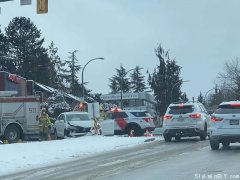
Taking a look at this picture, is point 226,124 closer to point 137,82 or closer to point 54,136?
point 54,136

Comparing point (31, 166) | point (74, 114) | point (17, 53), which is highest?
point (17, 53)

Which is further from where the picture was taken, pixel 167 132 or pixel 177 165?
pixel 167 132

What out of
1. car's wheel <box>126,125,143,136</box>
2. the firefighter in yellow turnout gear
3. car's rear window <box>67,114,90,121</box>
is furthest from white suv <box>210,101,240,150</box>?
car's wheel <box>126,125,143,136</box>

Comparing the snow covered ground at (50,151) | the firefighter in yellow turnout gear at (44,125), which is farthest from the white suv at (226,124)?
the firefighter in yellow turnout gear at (44,125)

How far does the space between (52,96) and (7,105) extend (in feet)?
90.9

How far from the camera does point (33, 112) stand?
2805 centimetres

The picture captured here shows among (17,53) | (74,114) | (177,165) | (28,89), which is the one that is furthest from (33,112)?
(17,53)

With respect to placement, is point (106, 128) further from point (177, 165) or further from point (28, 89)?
point (177, 165)

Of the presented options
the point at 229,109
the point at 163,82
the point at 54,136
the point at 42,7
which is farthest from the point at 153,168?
the point at 163,82

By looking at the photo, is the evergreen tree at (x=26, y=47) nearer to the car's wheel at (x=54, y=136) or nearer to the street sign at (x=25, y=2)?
the car's wheel at (x=54, y=136)

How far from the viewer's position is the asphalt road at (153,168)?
39.2 feet

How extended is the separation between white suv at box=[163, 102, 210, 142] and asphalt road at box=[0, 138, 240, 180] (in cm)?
520

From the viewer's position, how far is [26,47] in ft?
Result: 242

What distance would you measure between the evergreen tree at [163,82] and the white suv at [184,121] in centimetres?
4306
